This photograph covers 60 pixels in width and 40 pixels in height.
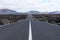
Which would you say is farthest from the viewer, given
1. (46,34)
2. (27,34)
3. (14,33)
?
(14,33)

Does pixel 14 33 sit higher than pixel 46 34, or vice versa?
pixel 46 34

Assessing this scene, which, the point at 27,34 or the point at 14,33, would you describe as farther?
the point at 14,33

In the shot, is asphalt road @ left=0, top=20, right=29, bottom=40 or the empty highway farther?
asphalt road @ left=0, top=20, right=29, bottom=40

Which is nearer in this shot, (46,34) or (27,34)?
(46,34)

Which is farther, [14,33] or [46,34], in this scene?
[14,33]

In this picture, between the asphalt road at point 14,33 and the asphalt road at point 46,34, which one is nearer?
the asphalt road at point 46,34

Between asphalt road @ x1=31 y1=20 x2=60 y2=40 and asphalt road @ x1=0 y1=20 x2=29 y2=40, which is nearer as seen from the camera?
asphalt road @ x1=31 y1=20 x2=60 y2=40

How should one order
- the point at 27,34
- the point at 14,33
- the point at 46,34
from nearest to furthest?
the point at 46,34 < the point at 27,34 < the point at 14,33

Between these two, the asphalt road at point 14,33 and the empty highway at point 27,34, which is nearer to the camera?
the empty highway at point 27,34
